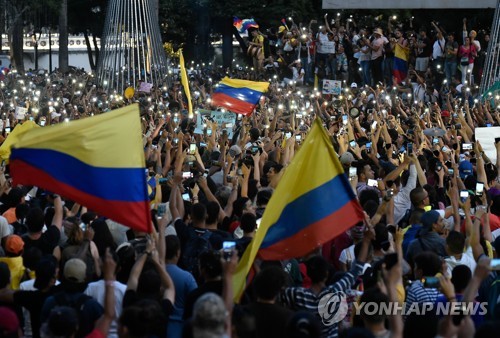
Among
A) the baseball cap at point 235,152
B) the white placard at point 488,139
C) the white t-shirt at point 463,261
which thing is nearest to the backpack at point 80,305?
the white t-shirt at point 463,261

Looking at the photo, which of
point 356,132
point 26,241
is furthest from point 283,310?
point 356,132

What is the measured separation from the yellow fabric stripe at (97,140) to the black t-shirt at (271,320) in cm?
189

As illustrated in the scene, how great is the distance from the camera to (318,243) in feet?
26.8

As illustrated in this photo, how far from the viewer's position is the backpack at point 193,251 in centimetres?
901

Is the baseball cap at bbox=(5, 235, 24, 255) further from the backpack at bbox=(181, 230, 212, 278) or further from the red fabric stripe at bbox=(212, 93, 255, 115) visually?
the red fabric stripe at bbox=(212, 93, 255, 115)

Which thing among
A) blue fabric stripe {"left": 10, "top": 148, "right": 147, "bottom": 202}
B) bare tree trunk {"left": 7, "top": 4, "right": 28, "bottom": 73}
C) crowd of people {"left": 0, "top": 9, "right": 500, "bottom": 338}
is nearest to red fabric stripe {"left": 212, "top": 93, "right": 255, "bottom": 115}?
crowd of people {"left": 0, "top": 9, "right": 500, "bottom": 338}

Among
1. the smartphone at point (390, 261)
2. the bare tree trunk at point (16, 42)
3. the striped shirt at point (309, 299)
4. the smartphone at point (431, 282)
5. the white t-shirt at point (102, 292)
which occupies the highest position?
the smartphone at point (390, 261)

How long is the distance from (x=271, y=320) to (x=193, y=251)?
2.35 m

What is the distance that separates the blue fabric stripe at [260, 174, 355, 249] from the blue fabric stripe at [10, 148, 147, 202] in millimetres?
941

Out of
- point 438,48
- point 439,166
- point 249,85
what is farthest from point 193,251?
point 438,48

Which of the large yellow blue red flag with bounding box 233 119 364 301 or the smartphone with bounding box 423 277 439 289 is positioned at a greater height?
the large yellow blue red flag with bounding box 233 119 364 301

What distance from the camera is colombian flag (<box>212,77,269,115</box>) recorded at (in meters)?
18.9

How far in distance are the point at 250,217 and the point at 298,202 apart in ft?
3.49

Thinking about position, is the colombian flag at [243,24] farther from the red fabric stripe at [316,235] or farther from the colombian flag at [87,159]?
the red fabric stripe at [316,235]
